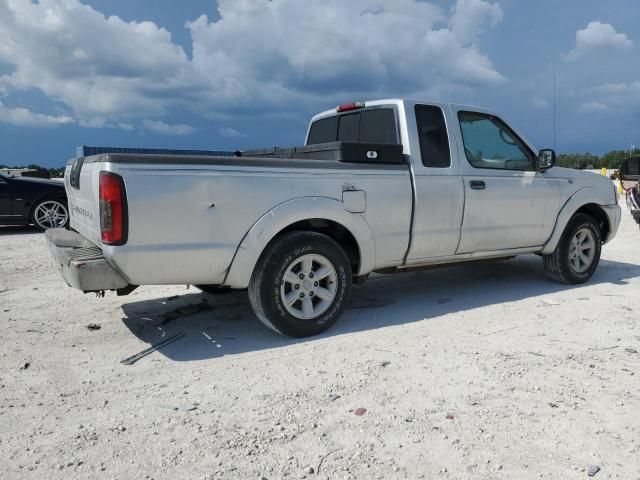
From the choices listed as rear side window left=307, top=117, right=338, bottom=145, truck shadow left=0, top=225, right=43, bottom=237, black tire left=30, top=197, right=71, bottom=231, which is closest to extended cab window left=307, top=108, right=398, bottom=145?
rear side window left=307, top=117, right=338, bottom=145

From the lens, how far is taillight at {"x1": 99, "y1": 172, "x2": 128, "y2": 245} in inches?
136

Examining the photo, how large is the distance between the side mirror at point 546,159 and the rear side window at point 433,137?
4.32 feet

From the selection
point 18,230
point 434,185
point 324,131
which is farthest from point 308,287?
point 18,230

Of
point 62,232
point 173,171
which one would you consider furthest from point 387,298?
point 62,232

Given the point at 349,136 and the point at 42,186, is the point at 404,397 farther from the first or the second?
the point at 42,186

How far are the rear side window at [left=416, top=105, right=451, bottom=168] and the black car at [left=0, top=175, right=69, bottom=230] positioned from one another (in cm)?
811

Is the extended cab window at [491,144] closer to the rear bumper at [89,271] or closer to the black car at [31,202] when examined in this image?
the rear bumper at [89,271]

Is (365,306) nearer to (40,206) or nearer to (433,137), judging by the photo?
(433,137)

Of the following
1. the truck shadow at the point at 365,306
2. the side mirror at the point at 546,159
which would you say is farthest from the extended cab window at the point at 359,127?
the side mirror at the point at 546,159

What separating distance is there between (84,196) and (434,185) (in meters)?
2.88

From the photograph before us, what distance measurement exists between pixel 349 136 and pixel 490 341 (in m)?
2.49

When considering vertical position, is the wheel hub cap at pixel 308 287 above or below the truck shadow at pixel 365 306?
above

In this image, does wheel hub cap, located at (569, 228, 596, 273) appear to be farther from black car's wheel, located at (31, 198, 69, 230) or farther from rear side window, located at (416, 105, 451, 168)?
black car's wheel, located at (31, 198, 69, 230)

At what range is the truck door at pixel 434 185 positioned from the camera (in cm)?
473
